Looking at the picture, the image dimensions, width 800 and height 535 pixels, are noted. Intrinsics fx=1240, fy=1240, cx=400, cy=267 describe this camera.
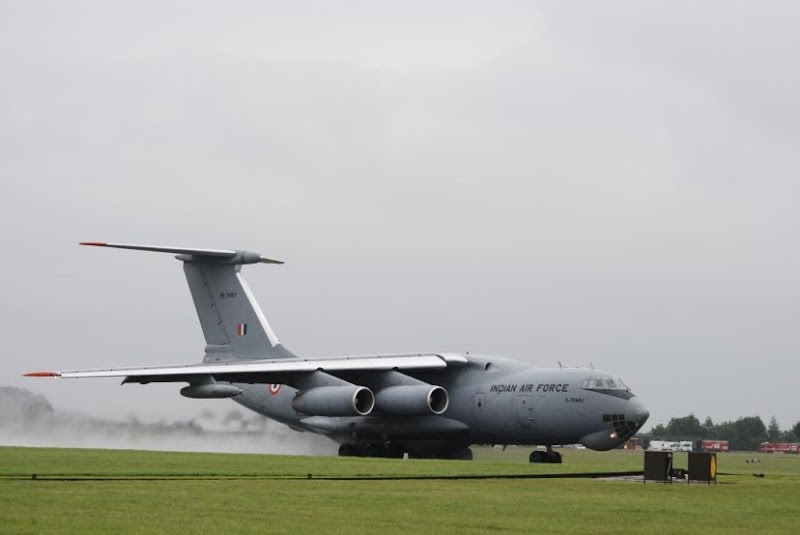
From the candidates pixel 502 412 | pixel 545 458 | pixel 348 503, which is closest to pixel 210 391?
pixel 502 412

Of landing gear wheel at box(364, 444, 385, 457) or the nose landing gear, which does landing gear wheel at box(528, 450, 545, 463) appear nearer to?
the nose landing gear

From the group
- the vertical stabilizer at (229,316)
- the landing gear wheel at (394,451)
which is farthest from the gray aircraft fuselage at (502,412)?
the vertical stabilizer at (229,316)

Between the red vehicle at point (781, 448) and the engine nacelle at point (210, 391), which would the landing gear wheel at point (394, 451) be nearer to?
the engine nacelle at point (210, 391)

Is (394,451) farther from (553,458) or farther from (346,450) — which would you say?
(553,458)

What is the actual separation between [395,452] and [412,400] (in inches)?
127

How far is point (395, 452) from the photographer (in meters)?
38.0

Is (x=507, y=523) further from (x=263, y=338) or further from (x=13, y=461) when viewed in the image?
(x=263, y=338)

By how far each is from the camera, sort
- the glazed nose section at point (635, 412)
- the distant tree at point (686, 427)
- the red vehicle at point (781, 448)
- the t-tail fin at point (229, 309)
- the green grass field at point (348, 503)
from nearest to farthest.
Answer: the green grass field at point (348, 503) → the glazed nose section at point (635, 412) → the t-tail fin at point (229, 309) → the red vehicle at point (781, 448) → the distant tree at point (686, 427)

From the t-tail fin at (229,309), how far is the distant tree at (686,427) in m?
52.6

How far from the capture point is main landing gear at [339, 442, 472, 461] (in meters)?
38.0

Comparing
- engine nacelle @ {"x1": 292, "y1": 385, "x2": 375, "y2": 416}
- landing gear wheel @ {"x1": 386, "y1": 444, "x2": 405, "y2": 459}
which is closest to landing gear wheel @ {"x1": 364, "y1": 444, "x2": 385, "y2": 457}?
landing gear wheel @ {"x1": 386, "y1": 444, "x2": 405, "y2": 459}

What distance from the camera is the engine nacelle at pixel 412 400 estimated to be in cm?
3522

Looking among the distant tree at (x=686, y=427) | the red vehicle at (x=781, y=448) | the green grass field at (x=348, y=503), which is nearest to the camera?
the green grass field at (x=348, y=503)

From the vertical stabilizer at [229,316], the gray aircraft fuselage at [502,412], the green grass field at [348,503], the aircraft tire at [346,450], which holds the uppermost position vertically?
the vertical stabilizer at [229,316]
